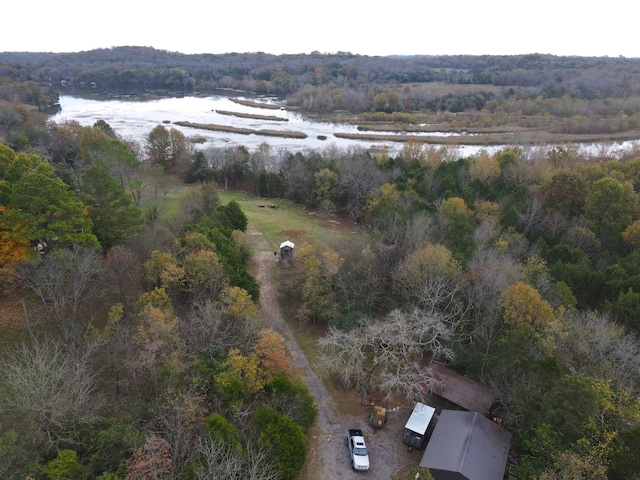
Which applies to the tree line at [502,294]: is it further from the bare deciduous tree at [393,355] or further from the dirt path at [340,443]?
the dirt path at [340,443]

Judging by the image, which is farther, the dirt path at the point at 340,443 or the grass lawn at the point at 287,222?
the grass lawn at the point at 287,222

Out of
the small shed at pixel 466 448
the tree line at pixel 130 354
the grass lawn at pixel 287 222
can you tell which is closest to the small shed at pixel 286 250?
the tree line at pixel 130 354

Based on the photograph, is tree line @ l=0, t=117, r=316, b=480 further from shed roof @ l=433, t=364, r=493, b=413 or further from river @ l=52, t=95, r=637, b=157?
river @ l=52, t=95, r=637, b=157

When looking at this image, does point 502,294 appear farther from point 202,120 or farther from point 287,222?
point 202,120

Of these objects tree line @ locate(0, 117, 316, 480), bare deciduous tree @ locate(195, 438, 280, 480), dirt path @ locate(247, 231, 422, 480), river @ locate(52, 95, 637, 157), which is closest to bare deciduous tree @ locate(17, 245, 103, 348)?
tree line @ locate(0, 117, 316, 480)

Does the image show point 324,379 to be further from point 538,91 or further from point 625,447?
point 538,91

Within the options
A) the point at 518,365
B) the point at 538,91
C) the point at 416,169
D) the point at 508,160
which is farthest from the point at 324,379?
the point at 538,91

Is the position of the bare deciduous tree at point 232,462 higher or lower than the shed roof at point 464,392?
higher
